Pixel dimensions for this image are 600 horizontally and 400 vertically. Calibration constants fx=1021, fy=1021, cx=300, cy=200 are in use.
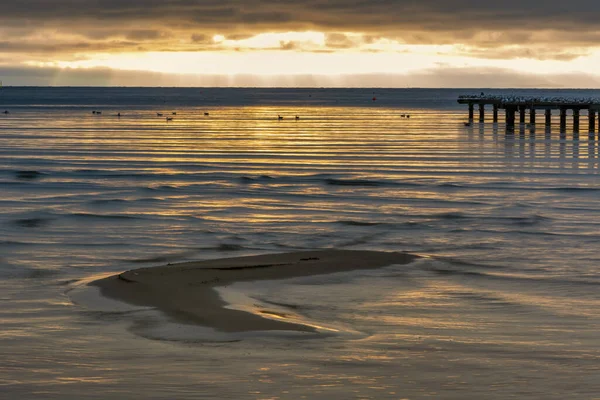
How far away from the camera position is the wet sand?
59.2 feet

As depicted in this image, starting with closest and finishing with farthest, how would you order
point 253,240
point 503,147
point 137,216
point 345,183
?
point 253,240 < point 137,216 < point 345,183 < point 503,147

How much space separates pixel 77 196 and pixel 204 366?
86.3 ft

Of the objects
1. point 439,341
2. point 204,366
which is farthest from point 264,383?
point 439,341

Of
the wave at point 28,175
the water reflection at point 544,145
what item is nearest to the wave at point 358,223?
the wave at point 28,175

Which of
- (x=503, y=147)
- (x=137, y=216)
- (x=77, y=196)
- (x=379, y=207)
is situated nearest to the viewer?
(x=137, y=216)

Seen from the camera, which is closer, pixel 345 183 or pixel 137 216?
pixel 137 216

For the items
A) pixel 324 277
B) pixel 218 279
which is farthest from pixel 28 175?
pixel 324 277

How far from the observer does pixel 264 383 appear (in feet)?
46.4

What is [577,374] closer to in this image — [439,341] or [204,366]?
[439,341]

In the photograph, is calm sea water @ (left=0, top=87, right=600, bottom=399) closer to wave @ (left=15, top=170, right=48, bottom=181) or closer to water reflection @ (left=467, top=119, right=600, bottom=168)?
wave @ (left=15, top=170, right=48, bottom=181)

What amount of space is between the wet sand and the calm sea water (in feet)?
2.21

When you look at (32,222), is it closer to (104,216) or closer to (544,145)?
(104,216)

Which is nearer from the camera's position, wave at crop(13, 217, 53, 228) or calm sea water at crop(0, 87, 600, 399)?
calm sea water at crop(0, 87, 600, 399)

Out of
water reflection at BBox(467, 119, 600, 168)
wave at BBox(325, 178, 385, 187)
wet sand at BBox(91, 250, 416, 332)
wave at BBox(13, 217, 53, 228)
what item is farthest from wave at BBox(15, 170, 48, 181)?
water reflection at BBox(467, 119, 600, 168)
